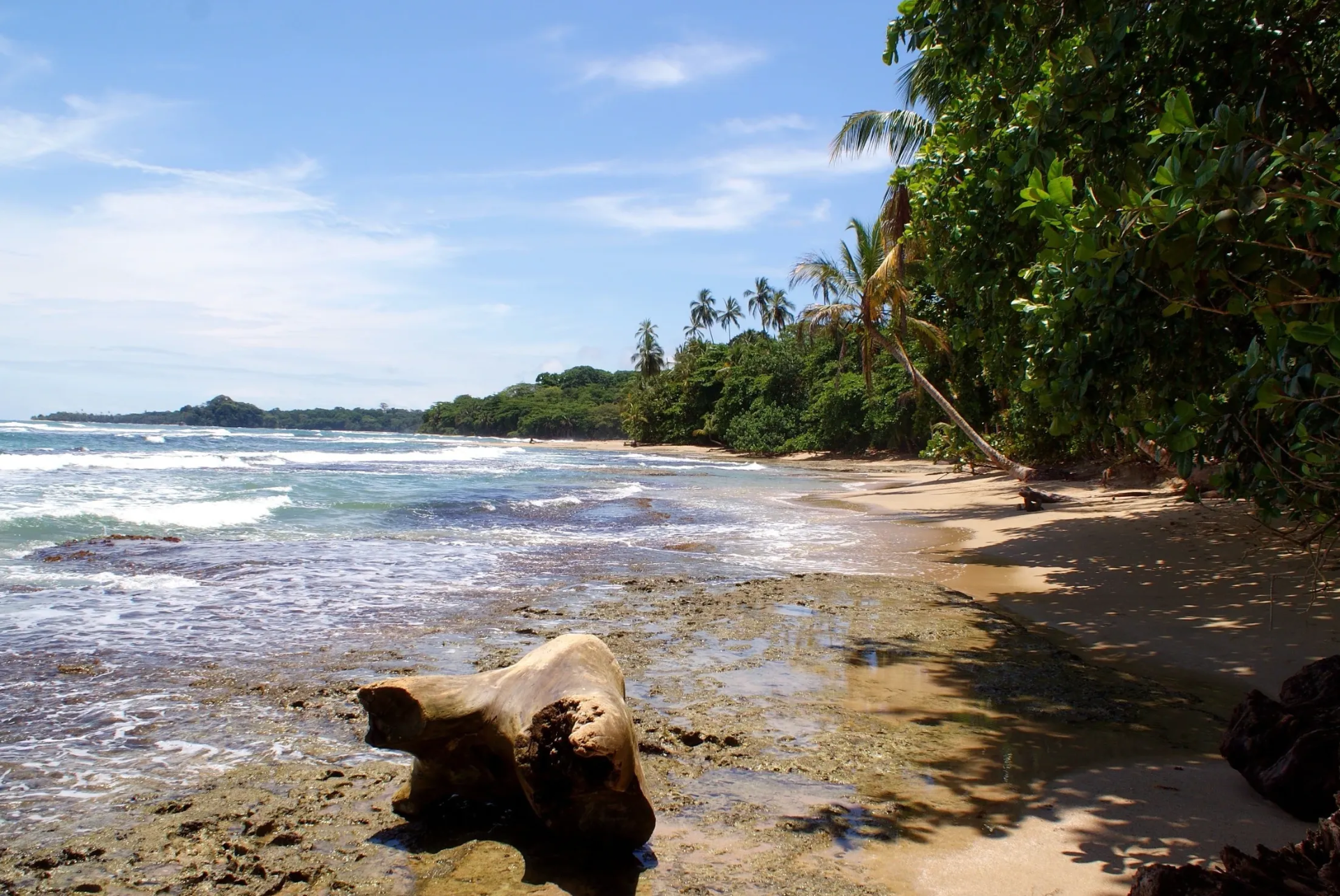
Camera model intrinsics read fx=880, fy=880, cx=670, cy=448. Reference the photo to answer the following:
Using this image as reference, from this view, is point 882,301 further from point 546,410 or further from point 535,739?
point 546,410

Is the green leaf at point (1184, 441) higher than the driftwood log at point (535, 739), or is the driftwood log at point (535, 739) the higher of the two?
the green leaf at point (1184, 441)

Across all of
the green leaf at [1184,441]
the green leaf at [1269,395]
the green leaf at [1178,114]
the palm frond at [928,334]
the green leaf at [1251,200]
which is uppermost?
the palm frond at [928,334]

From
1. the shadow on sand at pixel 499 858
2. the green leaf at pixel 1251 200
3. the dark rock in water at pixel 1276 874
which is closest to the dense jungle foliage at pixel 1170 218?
the green leaf at pixel 1251 200

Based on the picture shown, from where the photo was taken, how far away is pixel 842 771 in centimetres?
399

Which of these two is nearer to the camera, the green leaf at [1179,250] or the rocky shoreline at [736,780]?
the rocky shoreline at [736,780]

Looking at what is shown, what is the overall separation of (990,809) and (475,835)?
205 centimetres

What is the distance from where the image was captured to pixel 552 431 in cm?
10062

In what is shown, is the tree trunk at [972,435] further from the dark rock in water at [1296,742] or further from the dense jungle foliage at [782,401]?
the dark rock in water at [1296,742]

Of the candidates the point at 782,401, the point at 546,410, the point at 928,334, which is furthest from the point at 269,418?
the point at 928,334

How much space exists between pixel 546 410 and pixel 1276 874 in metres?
103

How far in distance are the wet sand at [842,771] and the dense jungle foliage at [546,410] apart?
87652 millimetres

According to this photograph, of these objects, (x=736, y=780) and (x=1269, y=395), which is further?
(x=736, y=780)

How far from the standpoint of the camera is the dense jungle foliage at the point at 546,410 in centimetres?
9875

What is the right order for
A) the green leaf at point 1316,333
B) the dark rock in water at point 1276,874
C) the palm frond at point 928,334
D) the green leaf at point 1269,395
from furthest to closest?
the palm frond at point 928,334, the green leaf at point 1269,395, the green leaf at point 1316,333, the dark rock in water at point 1276,874
